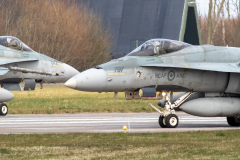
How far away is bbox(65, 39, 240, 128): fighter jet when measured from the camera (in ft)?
44.7

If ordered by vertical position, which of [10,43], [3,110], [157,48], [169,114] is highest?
[10,43]

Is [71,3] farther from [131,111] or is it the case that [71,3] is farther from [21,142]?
[21,142]

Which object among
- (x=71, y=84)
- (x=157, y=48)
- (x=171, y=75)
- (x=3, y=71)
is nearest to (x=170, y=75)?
(x=171, y=75)

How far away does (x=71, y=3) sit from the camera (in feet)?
→ 167

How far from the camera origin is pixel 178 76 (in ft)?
46.8

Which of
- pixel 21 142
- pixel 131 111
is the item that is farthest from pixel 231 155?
pixel 131 111

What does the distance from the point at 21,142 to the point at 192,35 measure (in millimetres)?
36167

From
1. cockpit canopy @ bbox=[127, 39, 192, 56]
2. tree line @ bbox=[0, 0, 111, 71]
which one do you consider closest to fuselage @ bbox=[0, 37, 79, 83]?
cockpit canopy @ bbox=[127, 39, 192, 56]

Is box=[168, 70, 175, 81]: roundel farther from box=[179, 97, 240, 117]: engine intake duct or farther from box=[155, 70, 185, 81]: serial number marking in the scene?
box=[179, 97, 240, 117]: engine intake duct

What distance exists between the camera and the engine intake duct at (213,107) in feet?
45.3

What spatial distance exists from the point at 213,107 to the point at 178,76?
1388mm

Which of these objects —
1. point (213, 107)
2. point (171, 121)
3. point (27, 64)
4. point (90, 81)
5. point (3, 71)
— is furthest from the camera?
point (27, 64)

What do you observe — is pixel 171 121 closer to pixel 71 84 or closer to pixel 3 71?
pixel 71 84

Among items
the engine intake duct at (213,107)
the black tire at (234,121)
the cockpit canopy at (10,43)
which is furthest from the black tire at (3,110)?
the black tire at (234,121)
